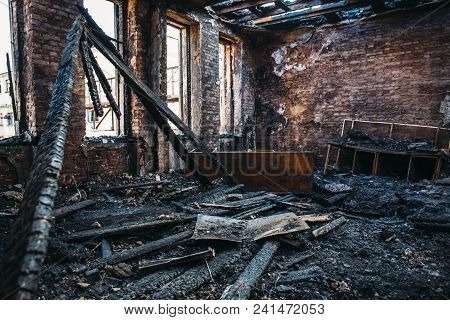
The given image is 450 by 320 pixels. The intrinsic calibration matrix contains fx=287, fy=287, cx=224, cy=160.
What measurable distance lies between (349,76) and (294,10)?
95.1 inches

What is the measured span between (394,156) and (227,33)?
5434mm

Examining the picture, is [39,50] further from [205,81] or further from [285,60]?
[285,60]

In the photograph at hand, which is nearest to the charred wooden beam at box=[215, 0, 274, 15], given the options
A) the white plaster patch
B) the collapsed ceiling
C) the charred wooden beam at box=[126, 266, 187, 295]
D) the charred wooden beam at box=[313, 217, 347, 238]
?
the collapsed ceiling

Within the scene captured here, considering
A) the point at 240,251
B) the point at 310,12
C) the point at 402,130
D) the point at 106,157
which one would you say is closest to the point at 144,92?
the point at 106,157

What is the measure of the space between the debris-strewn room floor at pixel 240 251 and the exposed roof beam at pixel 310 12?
4.81 m

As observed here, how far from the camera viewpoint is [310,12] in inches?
284

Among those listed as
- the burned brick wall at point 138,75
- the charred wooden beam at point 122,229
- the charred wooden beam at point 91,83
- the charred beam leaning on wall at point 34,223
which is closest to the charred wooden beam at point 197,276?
the charred wooden beam at point 122,229

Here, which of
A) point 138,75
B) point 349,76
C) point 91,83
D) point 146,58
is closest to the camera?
point 91,83

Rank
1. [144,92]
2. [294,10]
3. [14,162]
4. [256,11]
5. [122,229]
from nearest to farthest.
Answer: [122,229] → [144,92] → [14,162] → [294,10] → [256,11]

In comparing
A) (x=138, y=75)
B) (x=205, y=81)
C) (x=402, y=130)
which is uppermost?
(x=205, y=81)

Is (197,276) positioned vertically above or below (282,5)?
below

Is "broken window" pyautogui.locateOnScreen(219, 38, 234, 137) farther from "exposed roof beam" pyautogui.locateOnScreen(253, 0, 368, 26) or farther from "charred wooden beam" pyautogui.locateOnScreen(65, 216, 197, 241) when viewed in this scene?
"charred wooden beam" pyautogui.locateOnScreen(65, 216, 197, 241)

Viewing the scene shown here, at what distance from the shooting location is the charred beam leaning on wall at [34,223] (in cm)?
99

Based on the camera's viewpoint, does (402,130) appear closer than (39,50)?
No
